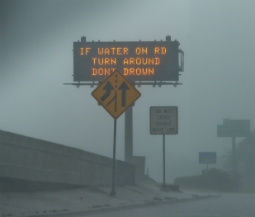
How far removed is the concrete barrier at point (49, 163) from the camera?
67.5 ft

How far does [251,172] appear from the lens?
67.9 meters

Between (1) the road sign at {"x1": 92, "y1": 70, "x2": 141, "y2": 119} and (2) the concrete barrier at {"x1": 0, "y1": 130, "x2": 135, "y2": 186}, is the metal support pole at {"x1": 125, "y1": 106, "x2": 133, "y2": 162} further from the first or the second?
(1) the road sign at {"x1": 92, "y1": 70, "x2": 141, "y2": 119}

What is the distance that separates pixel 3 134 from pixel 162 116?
42.2 ft

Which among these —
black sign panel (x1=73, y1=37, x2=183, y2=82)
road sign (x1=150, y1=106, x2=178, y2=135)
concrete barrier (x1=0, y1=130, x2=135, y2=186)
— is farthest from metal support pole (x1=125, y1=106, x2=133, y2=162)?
concrete barrier (x1=0, y1=130, x2=135, y2=186)

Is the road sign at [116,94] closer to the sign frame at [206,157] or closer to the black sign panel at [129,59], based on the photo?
the black sign panel at [129,59]

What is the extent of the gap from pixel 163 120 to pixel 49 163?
948 centimetres

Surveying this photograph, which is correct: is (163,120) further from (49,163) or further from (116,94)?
(49,163)

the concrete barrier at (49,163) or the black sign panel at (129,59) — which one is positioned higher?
the black sign panel at (129,59)

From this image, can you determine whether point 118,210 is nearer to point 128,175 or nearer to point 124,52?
point 128,175

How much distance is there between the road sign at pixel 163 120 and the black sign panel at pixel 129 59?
1294 cm

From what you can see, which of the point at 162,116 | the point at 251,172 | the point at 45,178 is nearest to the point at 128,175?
the point at 162,116

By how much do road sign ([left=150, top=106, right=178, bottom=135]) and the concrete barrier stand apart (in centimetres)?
274

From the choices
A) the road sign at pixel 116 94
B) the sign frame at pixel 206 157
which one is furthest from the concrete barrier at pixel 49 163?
the sign frame at pixel 206 157

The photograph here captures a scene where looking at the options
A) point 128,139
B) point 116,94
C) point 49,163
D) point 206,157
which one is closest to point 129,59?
point 128,139
